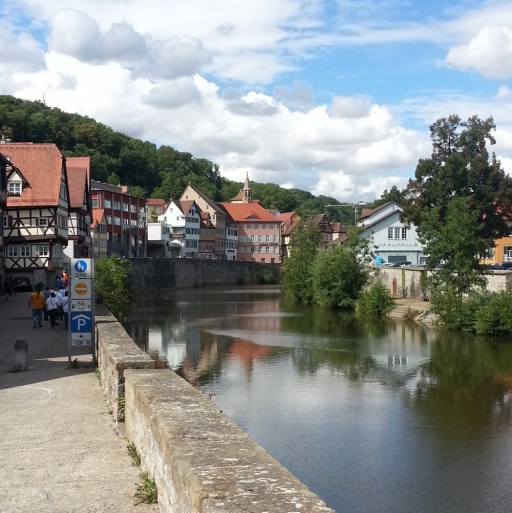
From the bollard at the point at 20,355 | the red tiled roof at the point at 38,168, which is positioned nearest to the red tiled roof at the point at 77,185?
the red tiled roof at the point at 38,168

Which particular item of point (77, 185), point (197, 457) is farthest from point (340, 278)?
point (197, 457)

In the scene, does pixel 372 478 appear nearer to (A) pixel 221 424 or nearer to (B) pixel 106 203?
(A) pixel 221 424

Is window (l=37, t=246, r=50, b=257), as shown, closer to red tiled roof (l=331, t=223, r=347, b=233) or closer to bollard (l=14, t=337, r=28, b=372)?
bollard (l=14, t=337, r=28, b=372)

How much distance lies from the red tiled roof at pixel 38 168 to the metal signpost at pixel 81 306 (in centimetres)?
3477

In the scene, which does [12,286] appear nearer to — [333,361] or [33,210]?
[33,210]

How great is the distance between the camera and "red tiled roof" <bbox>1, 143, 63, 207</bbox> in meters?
51.1

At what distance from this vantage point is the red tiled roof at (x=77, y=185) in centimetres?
5831

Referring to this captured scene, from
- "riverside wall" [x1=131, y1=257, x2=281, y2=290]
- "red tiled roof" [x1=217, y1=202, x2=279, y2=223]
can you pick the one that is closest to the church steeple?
"red tiled roof" [x1=217, y1=202, x2=279, y2=223]

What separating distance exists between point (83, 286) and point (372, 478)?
7.76 meters

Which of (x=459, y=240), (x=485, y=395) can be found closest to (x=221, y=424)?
(x=485, y=395)

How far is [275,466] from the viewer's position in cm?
517

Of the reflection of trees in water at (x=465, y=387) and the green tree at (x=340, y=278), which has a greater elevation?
the green tree at (x=340, y=278)

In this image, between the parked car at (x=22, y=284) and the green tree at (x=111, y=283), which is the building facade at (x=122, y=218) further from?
the green tree at (x=111, y=283)

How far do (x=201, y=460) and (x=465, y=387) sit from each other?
20012mm
